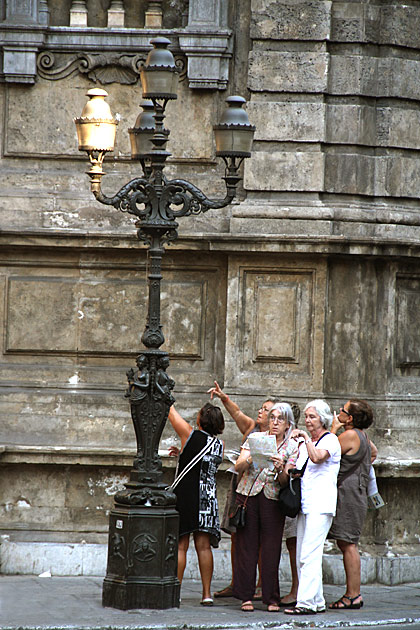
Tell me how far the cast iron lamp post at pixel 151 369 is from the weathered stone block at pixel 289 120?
235 cm

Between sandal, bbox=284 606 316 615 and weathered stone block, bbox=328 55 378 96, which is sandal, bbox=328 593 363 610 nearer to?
sandal, bbox=284 606 316 615

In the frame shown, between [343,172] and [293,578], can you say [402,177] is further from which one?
[293,578]

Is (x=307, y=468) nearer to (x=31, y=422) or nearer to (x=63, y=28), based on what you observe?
(x=31, y=422)

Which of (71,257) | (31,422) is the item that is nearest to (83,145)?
(71,257)

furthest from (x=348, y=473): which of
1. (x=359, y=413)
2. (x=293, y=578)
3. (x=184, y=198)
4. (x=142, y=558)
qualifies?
(x=184, y=198)

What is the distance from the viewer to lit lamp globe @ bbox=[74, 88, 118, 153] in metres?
10.4

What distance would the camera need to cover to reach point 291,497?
10586 mm

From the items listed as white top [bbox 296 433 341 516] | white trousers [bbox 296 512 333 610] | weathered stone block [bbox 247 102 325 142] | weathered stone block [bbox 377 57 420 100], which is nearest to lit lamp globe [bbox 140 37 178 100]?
weathered stone block [bbox 247 102 325 142]

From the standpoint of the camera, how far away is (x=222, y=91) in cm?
1302

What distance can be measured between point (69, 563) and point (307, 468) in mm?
2949

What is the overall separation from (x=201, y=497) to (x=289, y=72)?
14.5ft

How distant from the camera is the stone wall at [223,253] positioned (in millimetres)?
12742

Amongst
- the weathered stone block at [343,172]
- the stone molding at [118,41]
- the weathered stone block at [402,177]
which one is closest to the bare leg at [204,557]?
the weathered stone block at [343,172]

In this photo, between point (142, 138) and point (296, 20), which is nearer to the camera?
point (142, 138)
